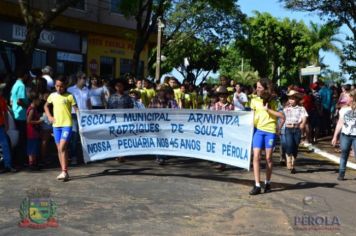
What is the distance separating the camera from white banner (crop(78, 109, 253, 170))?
9750mm

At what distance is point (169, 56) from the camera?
41656 mm

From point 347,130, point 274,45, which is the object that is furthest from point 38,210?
point 274,45

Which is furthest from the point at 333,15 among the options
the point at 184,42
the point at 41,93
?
the point at 184,42

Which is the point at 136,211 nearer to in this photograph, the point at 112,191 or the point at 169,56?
the point at 112,191

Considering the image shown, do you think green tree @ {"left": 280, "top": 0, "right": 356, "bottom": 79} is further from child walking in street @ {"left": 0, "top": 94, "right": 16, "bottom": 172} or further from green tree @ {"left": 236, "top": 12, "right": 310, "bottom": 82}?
green tree @ {"left": 236, "top": 12, "right": 310, "bottom": 82}

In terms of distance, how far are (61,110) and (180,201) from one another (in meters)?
2.62

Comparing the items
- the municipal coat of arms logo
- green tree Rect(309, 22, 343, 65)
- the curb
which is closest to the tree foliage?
green tree Rect(309, 22, 343, 65)

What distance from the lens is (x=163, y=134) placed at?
10.2 meters

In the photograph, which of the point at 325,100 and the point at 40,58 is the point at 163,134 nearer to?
the point at 325,100

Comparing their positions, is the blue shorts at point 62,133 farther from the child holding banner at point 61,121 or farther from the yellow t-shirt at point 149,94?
the yellow t-shirt at point 149,94

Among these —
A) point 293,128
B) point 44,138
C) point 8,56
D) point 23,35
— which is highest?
point 23,35

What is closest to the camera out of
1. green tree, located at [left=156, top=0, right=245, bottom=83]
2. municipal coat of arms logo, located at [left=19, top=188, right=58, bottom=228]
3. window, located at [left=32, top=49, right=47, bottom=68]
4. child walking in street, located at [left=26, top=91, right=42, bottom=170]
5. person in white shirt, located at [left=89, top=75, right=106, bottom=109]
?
municipal coat of arms logo, located at [left=19, top=188, right=58, bottom=228]

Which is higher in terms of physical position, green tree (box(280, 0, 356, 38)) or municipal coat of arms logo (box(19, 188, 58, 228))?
green tree (box(280, 0, 356, 38))

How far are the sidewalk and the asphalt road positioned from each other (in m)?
2.26
